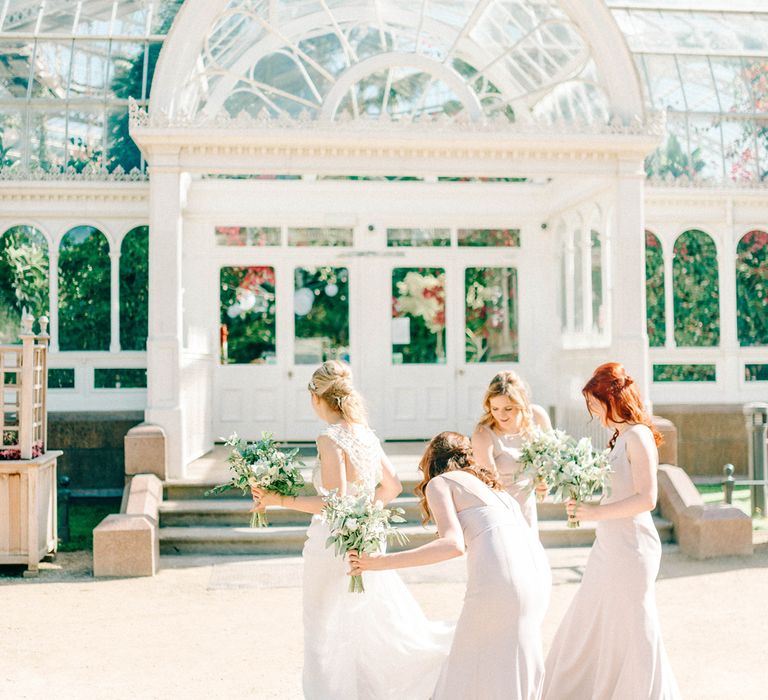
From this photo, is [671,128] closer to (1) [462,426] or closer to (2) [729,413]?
(2) [729,413]

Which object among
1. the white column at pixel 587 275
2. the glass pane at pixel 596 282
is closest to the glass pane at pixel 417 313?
the white column at pixel 587 275

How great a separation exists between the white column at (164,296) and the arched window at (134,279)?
7.92 feet

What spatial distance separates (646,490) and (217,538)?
5790 mm

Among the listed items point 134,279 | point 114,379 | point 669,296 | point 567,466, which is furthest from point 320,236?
point 567,466

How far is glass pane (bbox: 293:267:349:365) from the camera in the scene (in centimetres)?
1416

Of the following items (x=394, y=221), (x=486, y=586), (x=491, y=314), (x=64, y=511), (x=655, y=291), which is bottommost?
(x=64, y=511)

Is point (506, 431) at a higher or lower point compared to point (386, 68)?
lower

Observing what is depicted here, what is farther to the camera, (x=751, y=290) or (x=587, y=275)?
(x=751, y=290)

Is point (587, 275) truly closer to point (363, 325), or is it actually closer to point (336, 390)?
point (363, 325)

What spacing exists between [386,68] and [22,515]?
6418mm

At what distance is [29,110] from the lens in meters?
13.4

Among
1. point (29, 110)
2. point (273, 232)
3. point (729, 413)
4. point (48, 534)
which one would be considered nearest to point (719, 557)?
point (729, 413)

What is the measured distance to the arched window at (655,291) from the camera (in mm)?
13752

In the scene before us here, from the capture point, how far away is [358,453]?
5.25 meters
